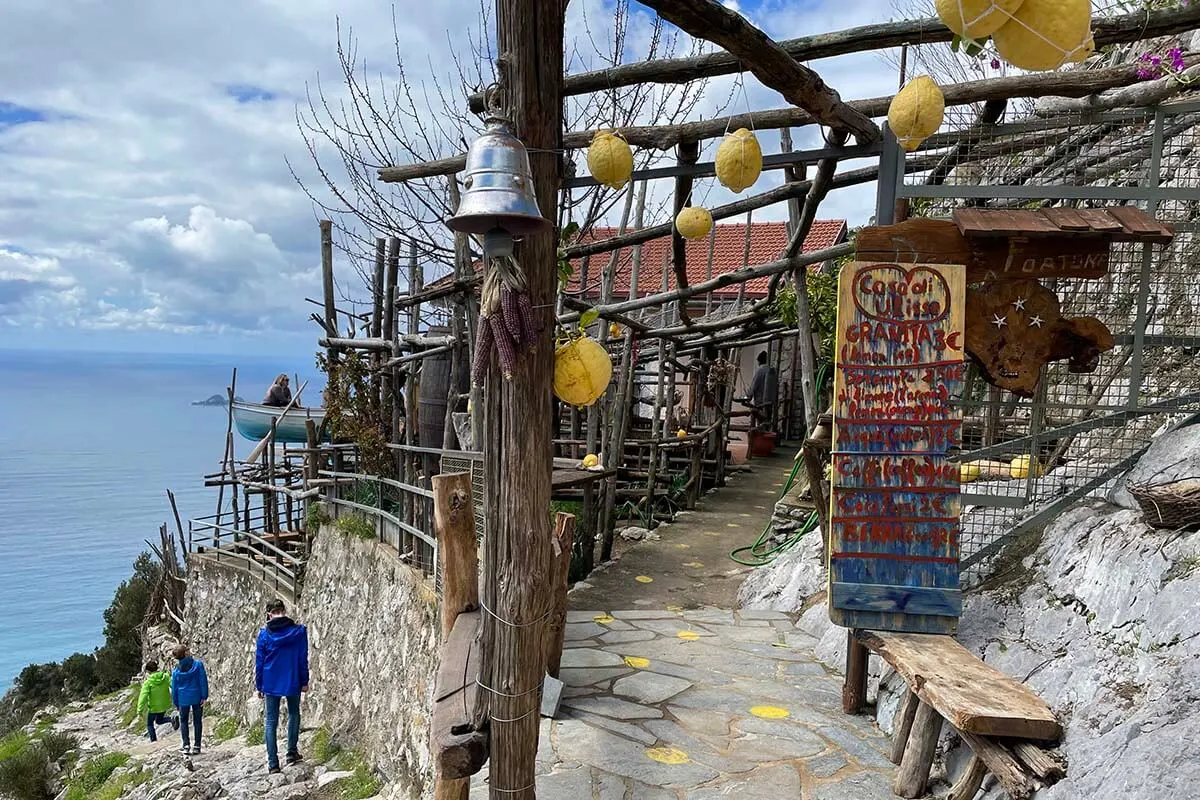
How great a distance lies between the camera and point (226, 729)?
38.0 feet

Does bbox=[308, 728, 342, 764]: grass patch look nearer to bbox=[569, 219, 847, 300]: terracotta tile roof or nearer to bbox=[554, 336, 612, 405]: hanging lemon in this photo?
bbox=[554, 336, 612, 405]: hanging lemon

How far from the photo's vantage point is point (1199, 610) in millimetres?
2660

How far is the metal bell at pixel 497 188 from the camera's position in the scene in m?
2.29

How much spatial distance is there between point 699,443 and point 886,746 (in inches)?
327

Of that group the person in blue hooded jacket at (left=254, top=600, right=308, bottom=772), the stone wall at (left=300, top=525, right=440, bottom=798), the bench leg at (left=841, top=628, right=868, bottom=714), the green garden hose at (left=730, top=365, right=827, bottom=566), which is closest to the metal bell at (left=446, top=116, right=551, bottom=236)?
the bench leg at (left=841, top=628, right=868, bottom=714)

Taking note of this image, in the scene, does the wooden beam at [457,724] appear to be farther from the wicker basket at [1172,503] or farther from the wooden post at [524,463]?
the wicker basket at [1172,503]

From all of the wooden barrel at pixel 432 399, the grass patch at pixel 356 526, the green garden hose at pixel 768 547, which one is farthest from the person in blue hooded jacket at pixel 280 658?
the green garden hose at pixel 768 547

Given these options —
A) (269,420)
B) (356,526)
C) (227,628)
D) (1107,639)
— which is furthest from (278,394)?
(1107,639)

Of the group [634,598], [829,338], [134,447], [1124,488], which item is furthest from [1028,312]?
[134,447]

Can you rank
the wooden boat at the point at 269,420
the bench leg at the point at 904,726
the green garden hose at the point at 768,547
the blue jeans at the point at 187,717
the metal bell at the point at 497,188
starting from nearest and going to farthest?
the metal bell at the point at 497,188 < the bench leg at the point at 904,726 < the green garden hose at the point at 768,547 < the blue jeans at the point at 187,717 < the wooden boat at the point at 269,420

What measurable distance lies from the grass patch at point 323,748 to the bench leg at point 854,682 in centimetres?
597

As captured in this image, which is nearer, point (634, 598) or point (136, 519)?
point (634, 598)

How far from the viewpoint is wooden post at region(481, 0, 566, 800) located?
2.51 meters

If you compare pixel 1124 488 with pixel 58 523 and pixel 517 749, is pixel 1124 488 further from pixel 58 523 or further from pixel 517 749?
pixel 58 523
